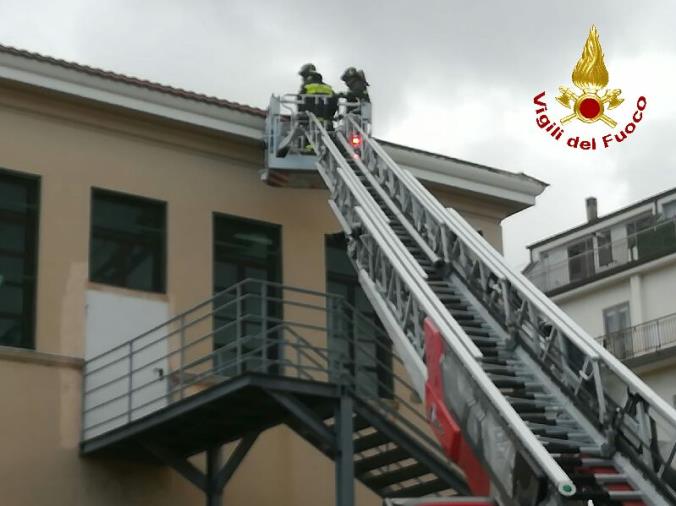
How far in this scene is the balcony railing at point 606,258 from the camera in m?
43.5

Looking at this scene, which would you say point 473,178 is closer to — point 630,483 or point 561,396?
point 561,396

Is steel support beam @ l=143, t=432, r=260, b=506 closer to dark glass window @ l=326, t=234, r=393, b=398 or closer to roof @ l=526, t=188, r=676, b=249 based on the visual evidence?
dark glass window @ l=326, t=234, r=393, b=398

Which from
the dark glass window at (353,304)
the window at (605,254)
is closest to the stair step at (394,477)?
the dark glass window at (353,304)

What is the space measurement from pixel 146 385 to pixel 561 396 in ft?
20.2

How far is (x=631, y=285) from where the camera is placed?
146 ft

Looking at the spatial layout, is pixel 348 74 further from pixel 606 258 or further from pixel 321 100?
pixel 606 258

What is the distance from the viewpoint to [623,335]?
4350 centimetres

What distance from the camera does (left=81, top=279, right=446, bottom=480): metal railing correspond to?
1742cm

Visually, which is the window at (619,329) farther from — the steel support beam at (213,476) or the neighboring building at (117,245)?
the steel support beam at (213,476)

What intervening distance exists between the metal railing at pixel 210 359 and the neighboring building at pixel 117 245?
0.22 meters

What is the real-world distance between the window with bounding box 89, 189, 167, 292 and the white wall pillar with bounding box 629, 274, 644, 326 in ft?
86.2

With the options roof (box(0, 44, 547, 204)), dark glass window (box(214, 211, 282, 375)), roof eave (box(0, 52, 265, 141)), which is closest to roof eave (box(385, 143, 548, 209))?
roof (box(0, 44, 547, 204))

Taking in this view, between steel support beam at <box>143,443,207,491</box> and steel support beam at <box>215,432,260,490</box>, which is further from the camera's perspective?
steel support beam at <box>143,443,207,491</box>

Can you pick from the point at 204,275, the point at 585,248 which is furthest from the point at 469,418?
the point at 585,248
